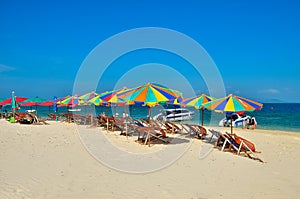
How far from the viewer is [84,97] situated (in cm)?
1828

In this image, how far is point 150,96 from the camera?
9180 millimetres

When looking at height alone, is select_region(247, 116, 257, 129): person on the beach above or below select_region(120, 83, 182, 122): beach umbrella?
below

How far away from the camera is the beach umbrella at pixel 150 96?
9012 millimetres

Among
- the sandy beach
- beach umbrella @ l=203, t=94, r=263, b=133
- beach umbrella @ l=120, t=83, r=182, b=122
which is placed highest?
beach umbrella @ l=120, t=83, r=182, b=122

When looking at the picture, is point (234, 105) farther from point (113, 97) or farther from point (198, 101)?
point (113, 97)

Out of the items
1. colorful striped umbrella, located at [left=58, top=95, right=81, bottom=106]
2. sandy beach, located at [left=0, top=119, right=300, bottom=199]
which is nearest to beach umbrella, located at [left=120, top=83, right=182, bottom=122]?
sandy beach, located at [left=0, top=119, right=300, bottom=199]

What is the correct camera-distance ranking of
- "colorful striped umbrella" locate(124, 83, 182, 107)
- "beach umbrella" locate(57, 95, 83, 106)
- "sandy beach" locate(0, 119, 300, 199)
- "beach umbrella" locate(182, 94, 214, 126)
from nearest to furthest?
"sandy beach" locate(0, 119, 300, 199) < "colorful striped umbrella" locate(124, 83, 182, 107) < "beach umbrella" locate(182, 94, 214, 126) < "beach umbrella" locate(57, 95, 83, 106)

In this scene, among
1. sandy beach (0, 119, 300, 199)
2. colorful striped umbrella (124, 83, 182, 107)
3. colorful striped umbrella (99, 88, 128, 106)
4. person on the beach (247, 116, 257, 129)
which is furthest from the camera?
person on the beach (247, 116, 257, 129)

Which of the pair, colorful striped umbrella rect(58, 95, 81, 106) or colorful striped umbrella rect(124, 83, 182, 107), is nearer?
colorful striped umbrella rect(124, 83, 182, 107)

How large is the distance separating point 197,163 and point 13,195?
440 centimetres

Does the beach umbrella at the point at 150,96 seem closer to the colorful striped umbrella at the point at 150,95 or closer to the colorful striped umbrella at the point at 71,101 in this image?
the colorful striped umbrella at the point at 150,95

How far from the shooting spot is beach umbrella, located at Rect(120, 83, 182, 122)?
29.6 feet

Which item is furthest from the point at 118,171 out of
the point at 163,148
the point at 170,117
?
the point at 170,117

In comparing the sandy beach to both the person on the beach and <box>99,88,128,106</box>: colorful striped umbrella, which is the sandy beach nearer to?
<box>99,88,128,106</box>: colorful striped umbrella
